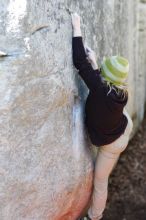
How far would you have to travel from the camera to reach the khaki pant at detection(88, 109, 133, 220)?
3395 millimetres

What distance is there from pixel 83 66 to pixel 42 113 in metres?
0.45

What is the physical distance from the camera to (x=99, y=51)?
3.78 metres

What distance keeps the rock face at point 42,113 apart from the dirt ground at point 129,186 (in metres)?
0.95

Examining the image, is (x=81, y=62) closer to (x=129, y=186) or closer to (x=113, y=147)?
(x=113, y=147)

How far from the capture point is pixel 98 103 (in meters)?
3.09

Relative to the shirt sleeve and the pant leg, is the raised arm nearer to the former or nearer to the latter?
the shirt sleeve

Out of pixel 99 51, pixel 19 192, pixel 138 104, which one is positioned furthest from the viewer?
pixel 138 104

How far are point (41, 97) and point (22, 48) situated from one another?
0.36m

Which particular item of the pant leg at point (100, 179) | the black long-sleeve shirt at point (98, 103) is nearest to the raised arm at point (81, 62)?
the black long-sleeve shirt at point (98, 103)

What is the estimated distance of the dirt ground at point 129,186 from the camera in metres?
4.43

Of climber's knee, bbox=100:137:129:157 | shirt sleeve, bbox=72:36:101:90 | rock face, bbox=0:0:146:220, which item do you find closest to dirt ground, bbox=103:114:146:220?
rock face, bbox=0:0:146:220

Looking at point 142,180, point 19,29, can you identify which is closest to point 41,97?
point 19,29

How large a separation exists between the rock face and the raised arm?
43 millimetres

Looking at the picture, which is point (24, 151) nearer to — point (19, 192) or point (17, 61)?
point (19, 192)
